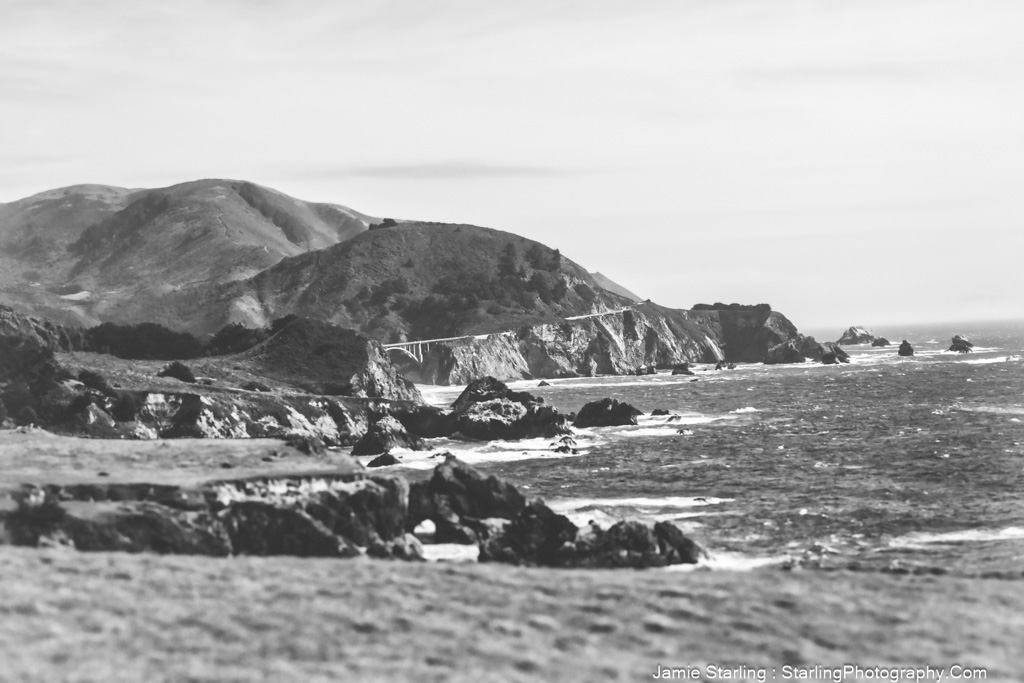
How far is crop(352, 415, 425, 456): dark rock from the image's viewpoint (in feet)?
287

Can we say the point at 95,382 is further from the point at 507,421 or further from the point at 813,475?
the point at 813,475

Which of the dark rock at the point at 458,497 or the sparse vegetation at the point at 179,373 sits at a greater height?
the sparse vegetation at the point at 179,373

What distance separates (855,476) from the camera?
6806 centimetres

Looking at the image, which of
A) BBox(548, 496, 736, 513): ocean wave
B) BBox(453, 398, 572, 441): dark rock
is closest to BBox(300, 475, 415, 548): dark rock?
BBox(548, 496, 736, 513): ocean wave

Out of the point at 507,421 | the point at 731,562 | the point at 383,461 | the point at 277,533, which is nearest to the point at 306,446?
the point at 277,533

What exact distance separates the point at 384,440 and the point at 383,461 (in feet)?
31.6

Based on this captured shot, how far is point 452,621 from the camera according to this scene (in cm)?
2527

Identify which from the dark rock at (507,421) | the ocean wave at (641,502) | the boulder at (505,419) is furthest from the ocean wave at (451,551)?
the boulder at (505,419)

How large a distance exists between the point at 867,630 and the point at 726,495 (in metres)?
35.7

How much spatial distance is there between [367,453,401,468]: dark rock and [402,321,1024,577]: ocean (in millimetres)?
1488

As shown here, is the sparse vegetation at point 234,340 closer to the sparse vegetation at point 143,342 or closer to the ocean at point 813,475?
the sparse vegetation at point 143,342

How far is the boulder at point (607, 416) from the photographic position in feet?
356

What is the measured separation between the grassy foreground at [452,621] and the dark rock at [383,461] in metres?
47.8

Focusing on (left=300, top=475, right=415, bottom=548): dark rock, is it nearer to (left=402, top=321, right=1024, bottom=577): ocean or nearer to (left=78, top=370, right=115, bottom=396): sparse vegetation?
(left=402, top=321, right=1024, bottom=577): ocean
